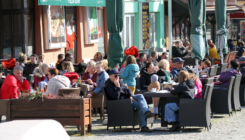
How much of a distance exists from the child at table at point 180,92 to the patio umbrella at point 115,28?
5.22 feet

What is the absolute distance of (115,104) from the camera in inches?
409

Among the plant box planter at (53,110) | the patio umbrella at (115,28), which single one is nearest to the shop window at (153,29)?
the patio umbrella at (115,28)

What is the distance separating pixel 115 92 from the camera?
10.4 metres

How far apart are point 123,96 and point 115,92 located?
9.2 inches

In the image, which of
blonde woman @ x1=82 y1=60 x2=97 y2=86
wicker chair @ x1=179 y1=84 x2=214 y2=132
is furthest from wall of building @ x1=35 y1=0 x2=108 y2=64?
wicker chair @ x1=179 y1=84 x2=214 y2=132

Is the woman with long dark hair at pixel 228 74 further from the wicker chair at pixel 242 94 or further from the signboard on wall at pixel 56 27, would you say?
the signboard on wall at pixel 56 27

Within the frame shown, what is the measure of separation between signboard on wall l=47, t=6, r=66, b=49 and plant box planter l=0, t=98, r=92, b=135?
8048 millimetres

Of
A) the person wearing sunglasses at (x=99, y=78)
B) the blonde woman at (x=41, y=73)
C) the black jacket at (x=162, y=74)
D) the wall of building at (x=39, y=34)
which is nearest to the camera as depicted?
the person wearing sunglasses at (x=99, y=78)

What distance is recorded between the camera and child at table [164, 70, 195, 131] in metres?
10.3

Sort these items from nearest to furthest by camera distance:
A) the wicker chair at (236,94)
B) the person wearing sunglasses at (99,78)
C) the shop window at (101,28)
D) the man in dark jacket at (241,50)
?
the person wearing sunglasses at (99,78), the wicker chair at (236,94), the shop window at (101,28), the man in dark jacket at (241,50)

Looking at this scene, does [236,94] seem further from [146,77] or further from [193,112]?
[193,112]

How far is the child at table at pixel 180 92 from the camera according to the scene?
10312mm

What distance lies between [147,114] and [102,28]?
13719mm

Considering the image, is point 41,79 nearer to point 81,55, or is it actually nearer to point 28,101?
point 28,101
